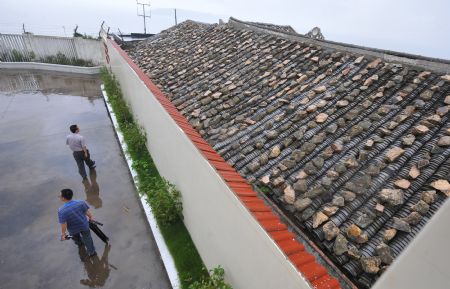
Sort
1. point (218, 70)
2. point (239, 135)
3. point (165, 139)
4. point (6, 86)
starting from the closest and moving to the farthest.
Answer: point (239, 135)
point (165, 139)
point (218, 70)
point (6, 86)

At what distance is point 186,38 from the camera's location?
1302 cm

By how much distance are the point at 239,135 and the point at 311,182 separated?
1.94 meters

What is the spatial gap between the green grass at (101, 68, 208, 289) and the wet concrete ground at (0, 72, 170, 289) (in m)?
0.40

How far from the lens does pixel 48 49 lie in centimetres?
2119

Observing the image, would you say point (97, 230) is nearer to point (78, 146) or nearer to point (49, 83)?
point (78, 146)

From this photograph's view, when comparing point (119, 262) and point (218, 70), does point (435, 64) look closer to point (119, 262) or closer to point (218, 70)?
point (218, 70)

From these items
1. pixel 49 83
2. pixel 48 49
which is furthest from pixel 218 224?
pixel 48 49

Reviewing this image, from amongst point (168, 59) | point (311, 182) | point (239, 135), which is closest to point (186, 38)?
Answer: point (168, 59)

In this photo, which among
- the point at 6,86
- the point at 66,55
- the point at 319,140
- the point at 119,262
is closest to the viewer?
the point at 319,140

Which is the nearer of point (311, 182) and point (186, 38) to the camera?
point (311, 182)

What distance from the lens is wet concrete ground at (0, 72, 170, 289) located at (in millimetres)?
5770

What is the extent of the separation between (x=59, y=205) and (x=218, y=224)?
5.35 metres

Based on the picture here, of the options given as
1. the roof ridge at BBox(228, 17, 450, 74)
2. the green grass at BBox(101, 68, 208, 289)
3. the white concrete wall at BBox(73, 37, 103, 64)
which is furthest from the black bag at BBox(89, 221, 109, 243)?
the white concrete wall at BBox(73, 37, 103, 64)

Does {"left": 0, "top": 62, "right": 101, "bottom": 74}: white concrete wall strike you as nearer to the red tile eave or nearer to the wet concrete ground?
the wet concrete ground
